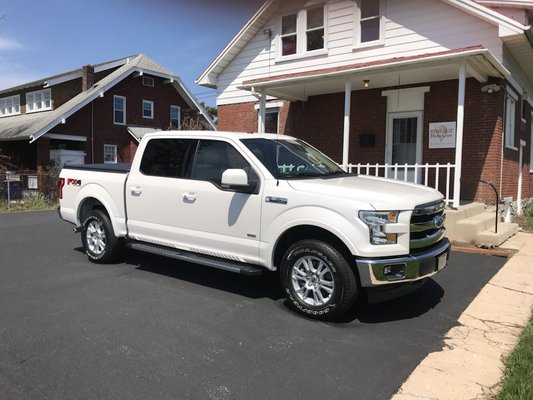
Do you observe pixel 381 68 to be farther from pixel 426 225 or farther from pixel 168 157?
pixel 426 225

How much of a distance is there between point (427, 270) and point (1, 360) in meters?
3.92

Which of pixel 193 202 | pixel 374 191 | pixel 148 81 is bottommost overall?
pixel 193 202

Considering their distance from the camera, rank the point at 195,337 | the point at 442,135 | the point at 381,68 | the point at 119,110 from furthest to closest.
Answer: the point at 119,110 → the point at 442,135 → the point at 381,68 → the point at 195,337

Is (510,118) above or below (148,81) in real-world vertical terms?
below

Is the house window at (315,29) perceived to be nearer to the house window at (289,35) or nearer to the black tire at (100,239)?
the house window at (289,35)

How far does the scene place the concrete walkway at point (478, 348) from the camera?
10.7 feet

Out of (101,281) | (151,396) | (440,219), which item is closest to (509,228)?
(440,219)

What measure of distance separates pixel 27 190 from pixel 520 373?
20.4 metres

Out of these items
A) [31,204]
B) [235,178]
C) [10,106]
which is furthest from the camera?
[10,106]

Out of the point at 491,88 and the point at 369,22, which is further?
the point at 369,22

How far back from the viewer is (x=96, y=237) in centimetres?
694

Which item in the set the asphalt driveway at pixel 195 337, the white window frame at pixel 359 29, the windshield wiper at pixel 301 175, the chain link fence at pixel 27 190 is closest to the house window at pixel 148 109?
the chain link fence at pixel 27 190

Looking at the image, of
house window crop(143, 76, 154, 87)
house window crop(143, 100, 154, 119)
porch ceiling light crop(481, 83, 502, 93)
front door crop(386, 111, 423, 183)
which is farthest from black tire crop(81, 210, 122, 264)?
house window crop(143, 76, 154, 87)

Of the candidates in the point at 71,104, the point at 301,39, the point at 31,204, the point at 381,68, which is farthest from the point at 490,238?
the point at 71,104
